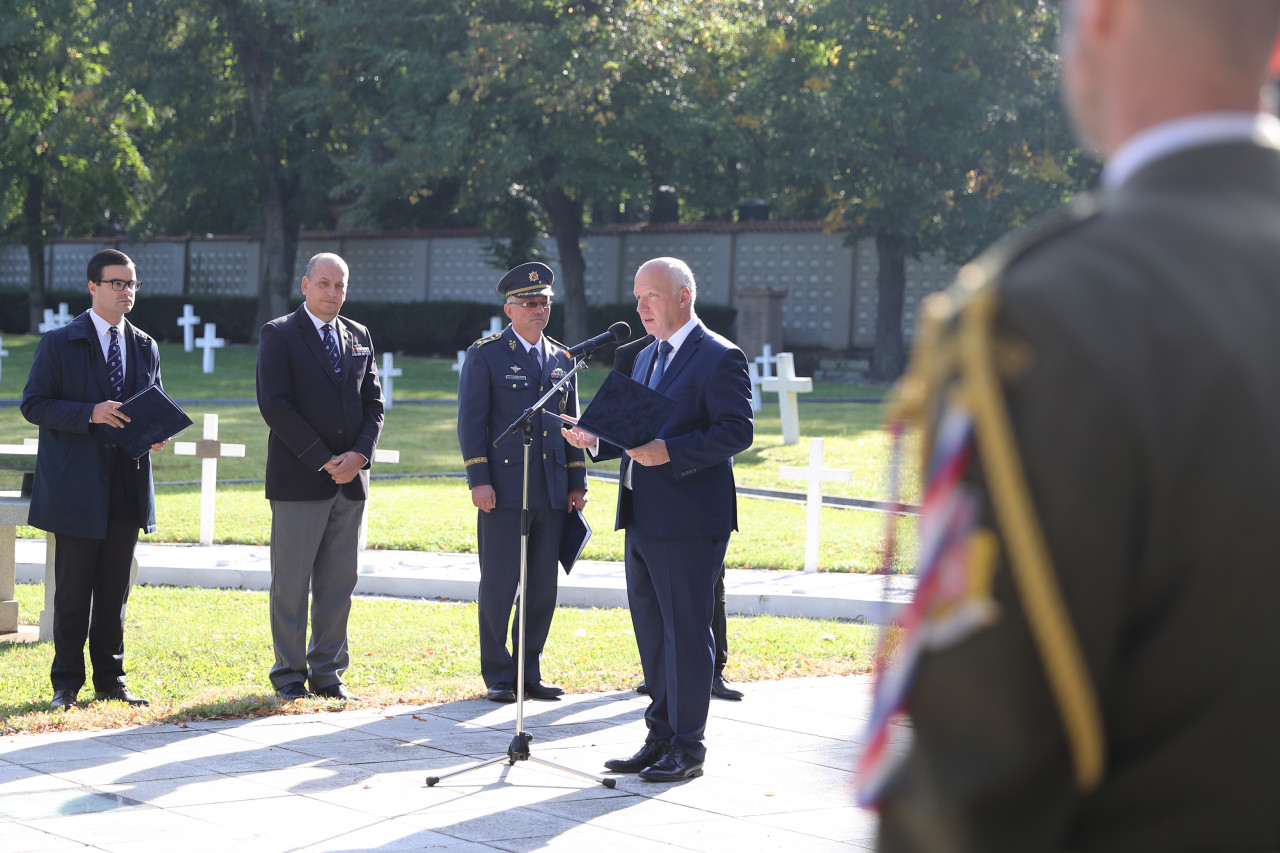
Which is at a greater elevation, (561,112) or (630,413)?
(561,112)

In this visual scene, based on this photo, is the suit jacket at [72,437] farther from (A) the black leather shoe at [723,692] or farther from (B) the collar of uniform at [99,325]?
(A) the black leather shoe at [723,692]

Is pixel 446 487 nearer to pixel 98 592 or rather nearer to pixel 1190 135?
pixel 98 592

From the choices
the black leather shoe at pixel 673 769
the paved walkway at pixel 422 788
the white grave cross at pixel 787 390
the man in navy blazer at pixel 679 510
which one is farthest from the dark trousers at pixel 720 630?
the white grave cross at pixel 787 390

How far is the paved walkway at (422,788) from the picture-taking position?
16.0 feet

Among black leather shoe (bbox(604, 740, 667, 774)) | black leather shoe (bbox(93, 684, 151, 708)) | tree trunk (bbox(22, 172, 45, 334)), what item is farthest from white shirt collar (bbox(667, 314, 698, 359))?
tree trunk (bbox(22, 172, 45, 334))

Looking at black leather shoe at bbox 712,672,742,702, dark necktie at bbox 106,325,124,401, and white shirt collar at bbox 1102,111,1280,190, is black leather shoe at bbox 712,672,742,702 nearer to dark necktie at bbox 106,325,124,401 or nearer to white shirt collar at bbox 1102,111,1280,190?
dark necktie at bbox 106,325,124,401

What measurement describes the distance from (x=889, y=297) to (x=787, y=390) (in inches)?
499

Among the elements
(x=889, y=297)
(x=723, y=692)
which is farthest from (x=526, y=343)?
(x=889, y=297)

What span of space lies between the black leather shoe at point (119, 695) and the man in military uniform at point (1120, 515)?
20.7 feet

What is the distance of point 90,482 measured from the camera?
7059 millimetres

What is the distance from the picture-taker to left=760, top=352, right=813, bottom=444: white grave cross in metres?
19.8

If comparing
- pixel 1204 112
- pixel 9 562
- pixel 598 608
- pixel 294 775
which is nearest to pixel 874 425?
pixel 598 608

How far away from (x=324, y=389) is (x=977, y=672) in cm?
650

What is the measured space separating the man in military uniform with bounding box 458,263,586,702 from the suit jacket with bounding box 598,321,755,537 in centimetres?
149
